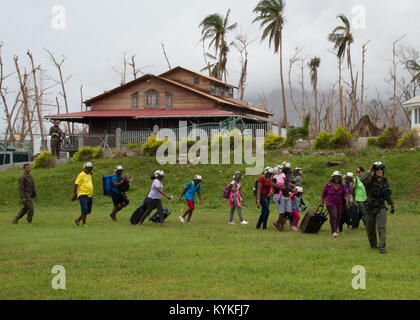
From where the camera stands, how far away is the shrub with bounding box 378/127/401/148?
30047 mm

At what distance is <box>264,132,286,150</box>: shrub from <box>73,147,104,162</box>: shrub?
389 inches

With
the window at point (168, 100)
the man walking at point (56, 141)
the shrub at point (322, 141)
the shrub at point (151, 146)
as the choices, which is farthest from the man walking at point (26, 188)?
the window at point (168, 100)

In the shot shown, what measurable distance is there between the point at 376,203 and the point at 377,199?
0.09m

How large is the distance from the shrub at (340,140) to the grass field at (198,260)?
1018 cm

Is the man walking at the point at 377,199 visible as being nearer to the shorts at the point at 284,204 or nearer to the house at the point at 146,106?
the shorts at the point at 284,204

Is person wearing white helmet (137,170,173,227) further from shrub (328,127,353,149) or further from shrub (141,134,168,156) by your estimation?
Result: shrub (328,127,353,149)

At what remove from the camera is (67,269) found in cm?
902

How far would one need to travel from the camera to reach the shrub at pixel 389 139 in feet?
98.6

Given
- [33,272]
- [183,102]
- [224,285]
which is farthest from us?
[183,102]

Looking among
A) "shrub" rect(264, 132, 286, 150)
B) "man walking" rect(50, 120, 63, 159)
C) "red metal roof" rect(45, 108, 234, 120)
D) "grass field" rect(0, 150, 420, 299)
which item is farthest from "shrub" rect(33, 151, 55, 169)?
"shrub" rect(264, 132, 286, 150)

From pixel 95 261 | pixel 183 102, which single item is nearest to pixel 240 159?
pixel 183 102

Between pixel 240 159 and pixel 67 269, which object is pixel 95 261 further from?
pixel 240 159

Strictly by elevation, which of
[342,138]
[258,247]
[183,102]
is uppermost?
[183,102]
